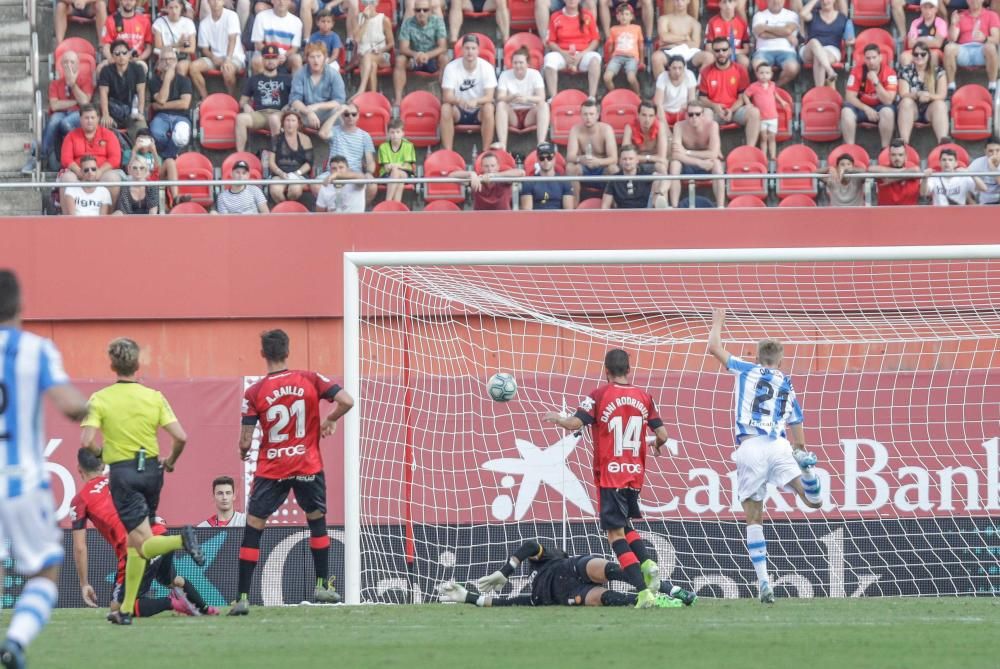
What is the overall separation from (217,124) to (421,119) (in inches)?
85.3

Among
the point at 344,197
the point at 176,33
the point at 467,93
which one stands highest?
the point at 176,33

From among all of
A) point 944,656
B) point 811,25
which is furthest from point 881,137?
point 944,656

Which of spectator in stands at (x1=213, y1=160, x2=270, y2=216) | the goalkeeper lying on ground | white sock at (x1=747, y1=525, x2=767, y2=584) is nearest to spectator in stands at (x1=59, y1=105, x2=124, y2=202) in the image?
spectator in stands at (x1=213, y1=160, x2=270, y2=216)

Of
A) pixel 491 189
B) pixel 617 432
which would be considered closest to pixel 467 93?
pixel 491 189

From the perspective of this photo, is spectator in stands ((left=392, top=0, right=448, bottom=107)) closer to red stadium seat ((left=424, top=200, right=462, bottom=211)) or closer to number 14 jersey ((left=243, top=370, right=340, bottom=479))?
red stadium seat ((left=424, top=200, right=462, bottom=211))

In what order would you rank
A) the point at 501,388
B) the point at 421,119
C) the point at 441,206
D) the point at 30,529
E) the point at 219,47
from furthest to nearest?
1. the point at 219,47
2. the point at 421,119
3. the point at 441,206
4. the point at 501,388
5. the point at 30,529

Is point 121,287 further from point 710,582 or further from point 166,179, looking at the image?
point 710,582

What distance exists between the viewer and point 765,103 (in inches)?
609

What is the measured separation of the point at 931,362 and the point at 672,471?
255 centimetres

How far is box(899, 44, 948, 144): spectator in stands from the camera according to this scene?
15297 millimetres

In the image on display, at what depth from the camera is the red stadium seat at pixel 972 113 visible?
1555cm

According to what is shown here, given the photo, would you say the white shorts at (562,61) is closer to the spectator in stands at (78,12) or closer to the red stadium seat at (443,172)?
the red stadium seat at (443,172)

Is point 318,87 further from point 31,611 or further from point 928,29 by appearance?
point 31,611

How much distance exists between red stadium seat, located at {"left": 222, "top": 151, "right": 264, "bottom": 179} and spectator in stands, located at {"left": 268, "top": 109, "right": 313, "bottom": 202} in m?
0.14
